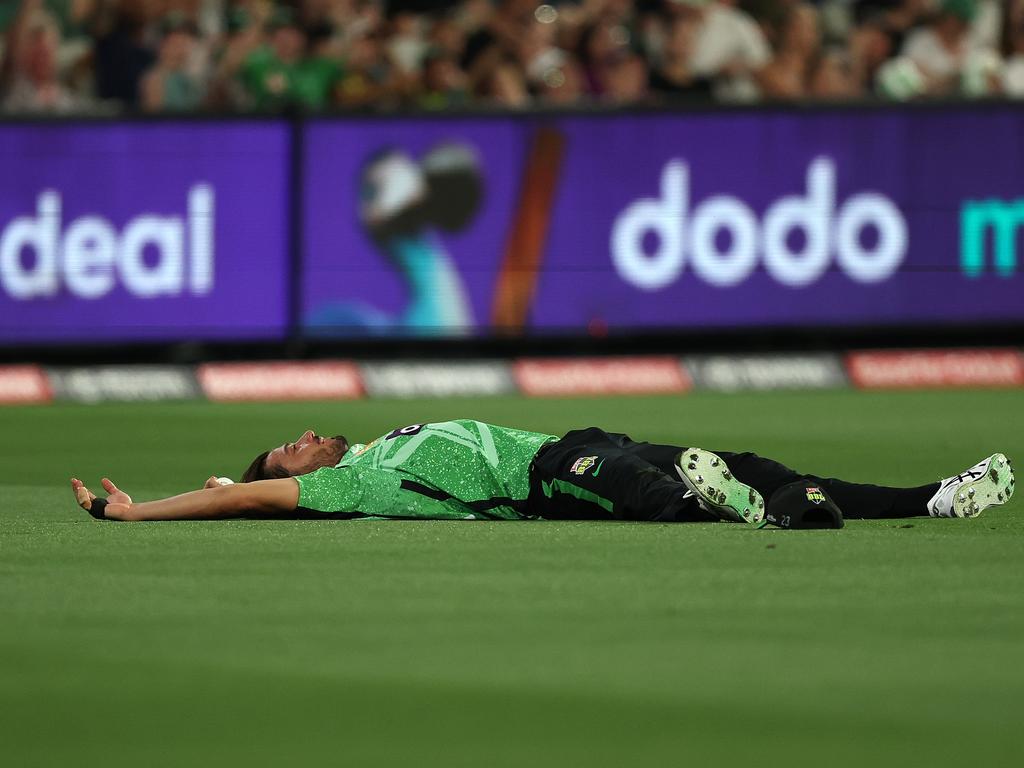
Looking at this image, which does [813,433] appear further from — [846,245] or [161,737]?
[161,737]

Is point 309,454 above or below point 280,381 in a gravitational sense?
above

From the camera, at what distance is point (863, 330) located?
19016 millimetres

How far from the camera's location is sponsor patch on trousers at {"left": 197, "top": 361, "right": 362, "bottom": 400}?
1925cm

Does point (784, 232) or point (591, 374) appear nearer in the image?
point (784, 232)

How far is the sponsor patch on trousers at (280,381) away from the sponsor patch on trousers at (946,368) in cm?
456

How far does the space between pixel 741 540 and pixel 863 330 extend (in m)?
11.3

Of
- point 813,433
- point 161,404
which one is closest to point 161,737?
point 813,433

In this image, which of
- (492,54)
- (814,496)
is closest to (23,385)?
(492,54)

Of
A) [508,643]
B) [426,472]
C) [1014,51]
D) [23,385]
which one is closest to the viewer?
[508,643]

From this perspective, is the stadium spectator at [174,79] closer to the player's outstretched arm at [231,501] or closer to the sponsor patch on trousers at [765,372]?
the sponsor patch on trousers at [765,372]

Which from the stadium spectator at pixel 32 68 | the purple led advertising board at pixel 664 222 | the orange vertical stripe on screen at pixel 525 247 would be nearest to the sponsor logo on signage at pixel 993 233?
the purple led advertising board at pixel 664 222

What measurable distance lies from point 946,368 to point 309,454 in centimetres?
1159

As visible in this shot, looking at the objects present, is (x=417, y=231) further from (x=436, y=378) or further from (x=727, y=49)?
(x=727, y=49)

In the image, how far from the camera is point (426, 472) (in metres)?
8.46
